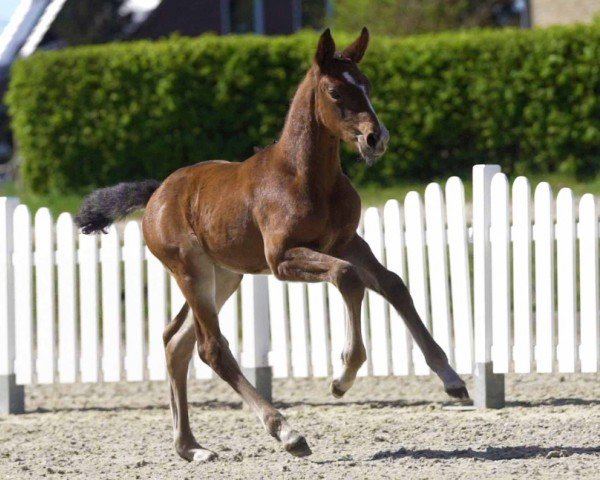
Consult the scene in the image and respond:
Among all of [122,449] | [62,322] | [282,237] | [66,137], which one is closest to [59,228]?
[62,322]

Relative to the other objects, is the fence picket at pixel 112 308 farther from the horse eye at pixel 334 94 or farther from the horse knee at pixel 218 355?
the horse eye at pixel 334 94

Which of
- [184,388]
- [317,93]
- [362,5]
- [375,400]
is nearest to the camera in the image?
[317,93]

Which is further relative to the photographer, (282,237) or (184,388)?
(184,388)

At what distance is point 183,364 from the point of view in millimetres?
6270

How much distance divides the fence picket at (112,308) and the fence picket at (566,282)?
9.70 ft

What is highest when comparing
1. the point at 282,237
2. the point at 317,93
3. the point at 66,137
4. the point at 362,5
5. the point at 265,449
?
the point at 362,5

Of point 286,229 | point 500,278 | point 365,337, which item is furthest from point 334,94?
point 365,337

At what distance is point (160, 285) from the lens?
8.20 m

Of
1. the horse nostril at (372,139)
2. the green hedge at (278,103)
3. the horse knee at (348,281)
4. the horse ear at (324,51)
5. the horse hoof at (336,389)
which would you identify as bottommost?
the horse hoof at (336,389)

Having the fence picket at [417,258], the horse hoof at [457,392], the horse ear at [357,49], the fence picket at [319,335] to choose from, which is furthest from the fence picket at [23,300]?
the horse hoof at [457,392]

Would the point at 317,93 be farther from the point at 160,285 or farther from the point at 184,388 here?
the point at 160,285

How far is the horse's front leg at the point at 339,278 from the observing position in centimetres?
518

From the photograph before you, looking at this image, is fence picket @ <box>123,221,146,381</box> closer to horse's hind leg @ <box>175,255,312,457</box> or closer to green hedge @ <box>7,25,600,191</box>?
horse's hind leg @ <box>175,255,312,457</box>

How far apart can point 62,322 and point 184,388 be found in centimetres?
241
